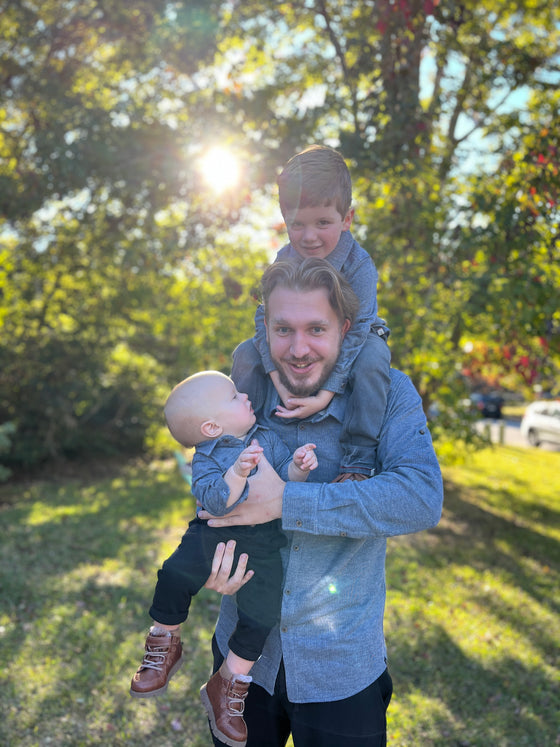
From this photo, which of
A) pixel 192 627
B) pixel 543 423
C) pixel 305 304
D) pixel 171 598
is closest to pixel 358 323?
pixel 305 304

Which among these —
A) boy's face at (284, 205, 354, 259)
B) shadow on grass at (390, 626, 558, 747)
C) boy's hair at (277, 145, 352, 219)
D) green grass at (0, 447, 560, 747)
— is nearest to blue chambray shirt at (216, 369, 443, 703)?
boy's face at (284, 205, 354, 259)

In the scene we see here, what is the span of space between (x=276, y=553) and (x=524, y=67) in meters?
8.13

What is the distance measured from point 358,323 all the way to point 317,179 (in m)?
0.51

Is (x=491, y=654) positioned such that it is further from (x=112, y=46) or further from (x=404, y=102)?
(x=112, y=46)

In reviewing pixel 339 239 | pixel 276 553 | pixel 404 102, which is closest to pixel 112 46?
pixel 404 102

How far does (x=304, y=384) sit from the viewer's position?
1812 millimetres

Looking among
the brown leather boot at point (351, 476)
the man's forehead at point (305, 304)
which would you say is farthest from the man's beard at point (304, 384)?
the brown leather boot at point (351, 476)

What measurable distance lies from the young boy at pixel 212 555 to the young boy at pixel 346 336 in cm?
14

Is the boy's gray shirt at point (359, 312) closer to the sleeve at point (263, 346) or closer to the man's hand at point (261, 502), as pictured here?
the sleeve at point (263, 346)

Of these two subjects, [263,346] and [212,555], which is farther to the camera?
[263,346]

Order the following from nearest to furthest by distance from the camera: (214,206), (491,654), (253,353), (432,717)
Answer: (253,353) < (432,717) < (491,654) < (214,206)

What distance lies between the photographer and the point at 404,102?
6430mm

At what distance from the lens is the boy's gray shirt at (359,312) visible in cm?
186

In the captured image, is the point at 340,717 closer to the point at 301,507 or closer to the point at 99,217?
the point at 301,507
